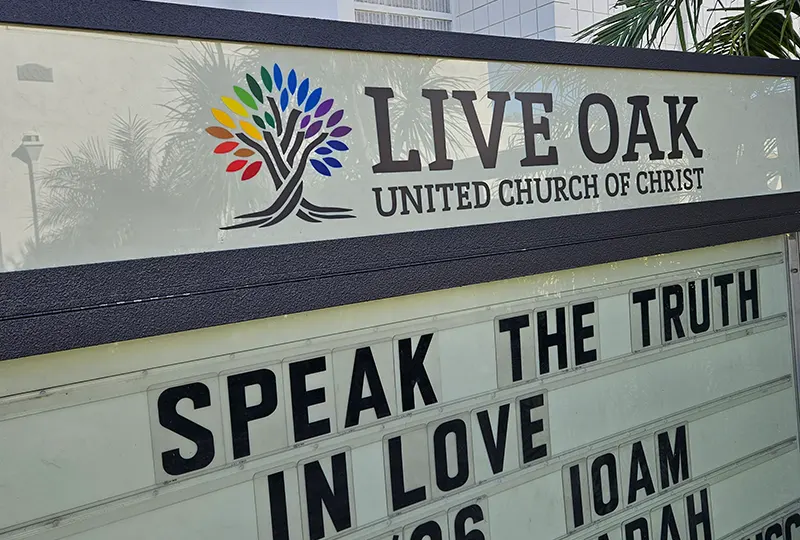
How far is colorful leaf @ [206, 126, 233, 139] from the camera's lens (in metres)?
1.61

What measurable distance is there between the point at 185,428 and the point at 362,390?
46 cm

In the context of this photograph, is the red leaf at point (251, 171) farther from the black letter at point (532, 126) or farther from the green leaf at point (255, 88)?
the black letter at point (532, 126)

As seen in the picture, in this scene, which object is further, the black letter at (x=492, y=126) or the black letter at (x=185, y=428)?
the black letter at (x=492, y=126)

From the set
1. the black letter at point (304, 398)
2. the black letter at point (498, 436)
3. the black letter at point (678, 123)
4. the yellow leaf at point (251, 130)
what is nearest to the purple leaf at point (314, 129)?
the yellow leaf at point (251, 130)

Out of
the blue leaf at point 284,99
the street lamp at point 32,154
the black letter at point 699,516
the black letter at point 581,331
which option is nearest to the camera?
the street lamp at point 32,154

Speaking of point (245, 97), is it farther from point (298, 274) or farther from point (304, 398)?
point (304, 398)

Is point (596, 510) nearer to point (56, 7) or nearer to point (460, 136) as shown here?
point (460, 136)

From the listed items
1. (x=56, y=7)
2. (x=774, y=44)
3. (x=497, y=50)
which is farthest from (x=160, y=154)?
(x=774, y=44)

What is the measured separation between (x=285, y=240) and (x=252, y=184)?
0.15 metres

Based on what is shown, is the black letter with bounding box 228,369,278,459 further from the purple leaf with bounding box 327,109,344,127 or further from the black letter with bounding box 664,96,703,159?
the black letter with bounding box 664,96,703,159

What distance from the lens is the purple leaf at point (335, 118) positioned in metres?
1.77

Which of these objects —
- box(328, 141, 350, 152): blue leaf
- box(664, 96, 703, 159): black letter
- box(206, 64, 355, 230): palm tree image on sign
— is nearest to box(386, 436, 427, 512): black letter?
box(206, 64, 355, 230): palm tree image on sign

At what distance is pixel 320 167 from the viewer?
1.75m

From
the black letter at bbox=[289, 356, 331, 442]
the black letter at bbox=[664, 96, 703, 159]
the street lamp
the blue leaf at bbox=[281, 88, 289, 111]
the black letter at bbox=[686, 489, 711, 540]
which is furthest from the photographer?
the black letter at bbox=[686, 489, 711, 540]
